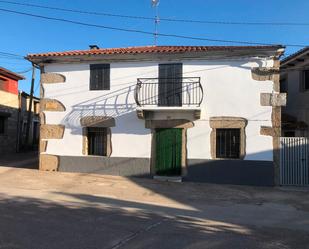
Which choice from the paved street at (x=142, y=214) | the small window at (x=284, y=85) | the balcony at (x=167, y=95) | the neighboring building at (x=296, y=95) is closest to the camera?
the paved street at (x=142, y=214)

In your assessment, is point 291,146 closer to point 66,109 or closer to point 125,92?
point 125,92

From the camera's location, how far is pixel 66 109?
17.0 meters

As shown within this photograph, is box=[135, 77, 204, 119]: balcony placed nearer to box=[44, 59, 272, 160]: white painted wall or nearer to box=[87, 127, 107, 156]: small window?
box=[44, 59, 272, 160]: white painted wall

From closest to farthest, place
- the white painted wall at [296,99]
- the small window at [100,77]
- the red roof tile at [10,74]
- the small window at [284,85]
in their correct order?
the small window at [100,77], the white painted wall at [296,99], the small window at [284,85], the red roof tile at [10,74]

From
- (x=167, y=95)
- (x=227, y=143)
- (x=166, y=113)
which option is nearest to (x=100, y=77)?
(x=167, y=95)

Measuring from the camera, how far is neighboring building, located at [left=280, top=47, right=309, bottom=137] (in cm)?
1789

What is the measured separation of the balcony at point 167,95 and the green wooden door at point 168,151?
28.0 inches

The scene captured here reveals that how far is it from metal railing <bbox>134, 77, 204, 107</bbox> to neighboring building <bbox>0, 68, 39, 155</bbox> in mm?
11079

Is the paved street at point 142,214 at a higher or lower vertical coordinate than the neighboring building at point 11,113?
lower

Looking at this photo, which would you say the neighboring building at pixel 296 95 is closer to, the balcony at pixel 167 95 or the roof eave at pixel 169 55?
the roof eave at pixel 169 55

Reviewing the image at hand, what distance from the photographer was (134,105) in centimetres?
1616

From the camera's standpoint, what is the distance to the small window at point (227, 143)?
615 inches

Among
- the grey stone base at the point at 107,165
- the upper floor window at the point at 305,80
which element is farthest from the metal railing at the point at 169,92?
the upper floor window at the point at 305,80

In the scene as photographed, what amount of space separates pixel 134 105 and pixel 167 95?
4.51ft
